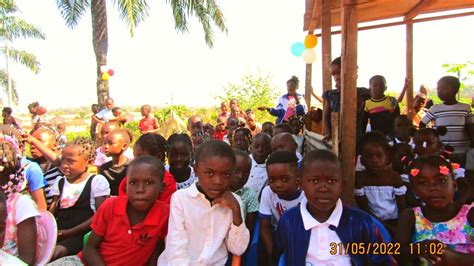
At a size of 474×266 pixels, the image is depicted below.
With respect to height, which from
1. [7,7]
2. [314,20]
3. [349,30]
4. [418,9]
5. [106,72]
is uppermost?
[7,7]

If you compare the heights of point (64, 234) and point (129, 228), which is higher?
point (129, 228)

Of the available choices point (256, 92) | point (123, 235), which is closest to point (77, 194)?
point (123, 235)

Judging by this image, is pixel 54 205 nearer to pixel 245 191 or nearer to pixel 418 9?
pixel 245 191

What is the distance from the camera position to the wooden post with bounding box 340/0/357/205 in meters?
2.96

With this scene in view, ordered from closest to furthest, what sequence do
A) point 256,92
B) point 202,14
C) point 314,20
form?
1. point 314,20
2. point 202,14
3. point 256,92

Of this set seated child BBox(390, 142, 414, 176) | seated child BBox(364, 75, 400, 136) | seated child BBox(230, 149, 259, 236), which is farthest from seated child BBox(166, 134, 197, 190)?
seated child BBox(364, 75, 400, 136)

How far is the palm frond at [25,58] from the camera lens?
25047mm

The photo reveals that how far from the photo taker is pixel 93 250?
249 cm

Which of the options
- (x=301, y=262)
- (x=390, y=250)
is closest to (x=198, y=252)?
(x=301, y=262)

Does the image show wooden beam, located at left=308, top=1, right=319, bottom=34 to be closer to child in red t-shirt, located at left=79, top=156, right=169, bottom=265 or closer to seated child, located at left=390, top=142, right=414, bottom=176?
seated child, located at left=390, top=142, right=414, bottom=176

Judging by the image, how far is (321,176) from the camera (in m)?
2.29

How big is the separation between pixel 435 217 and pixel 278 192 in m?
1.05

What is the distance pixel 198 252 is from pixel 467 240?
5.30 ft

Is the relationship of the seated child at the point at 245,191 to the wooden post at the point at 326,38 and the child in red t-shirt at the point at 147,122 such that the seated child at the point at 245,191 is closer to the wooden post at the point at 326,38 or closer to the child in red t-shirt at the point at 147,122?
the wooden post at the point at 326,38
